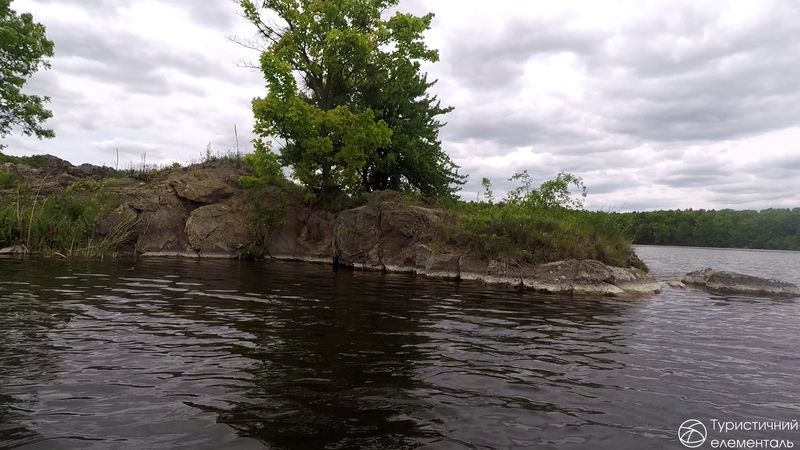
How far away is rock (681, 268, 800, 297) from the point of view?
17603mm

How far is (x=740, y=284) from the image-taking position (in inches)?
730

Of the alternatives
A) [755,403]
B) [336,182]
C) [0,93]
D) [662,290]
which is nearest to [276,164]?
[336,182]

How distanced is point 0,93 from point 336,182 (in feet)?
65.9

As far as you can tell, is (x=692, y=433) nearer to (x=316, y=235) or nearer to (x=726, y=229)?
(x=316, y=235)

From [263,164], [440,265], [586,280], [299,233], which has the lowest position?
[586,280]

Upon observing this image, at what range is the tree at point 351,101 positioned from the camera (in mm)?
24766

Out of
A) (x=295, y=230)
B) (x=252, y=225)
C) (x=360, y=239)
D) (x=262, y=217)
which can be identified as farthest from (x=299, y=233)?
(x=360, y=239)

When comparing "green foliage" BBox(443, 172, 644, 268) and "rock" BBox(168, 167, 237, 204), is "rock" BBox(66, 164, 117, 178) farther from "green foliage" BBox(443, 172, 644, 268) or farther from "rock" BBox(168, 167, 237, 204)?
"green foliage" BBox(443, 172, 644, 268)

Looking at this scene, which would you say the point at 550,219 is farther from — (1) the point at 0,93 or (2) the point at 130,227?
(1) the point at 0,93

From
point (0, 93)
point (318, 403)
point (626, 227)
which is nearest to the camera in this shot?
point (318, 403)

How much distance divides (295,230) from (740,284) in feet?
73.0

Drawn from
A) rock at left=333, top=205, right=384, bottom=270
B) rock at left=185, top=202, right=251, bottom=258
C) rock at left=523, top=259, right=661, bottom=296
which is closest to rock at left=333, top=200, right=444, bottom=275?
rock at left=333, top=205, right=384, bottom=270

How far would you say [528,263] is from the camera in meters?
18.1

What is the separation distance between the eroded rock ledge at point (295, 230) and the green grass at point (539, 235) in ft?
1.85
